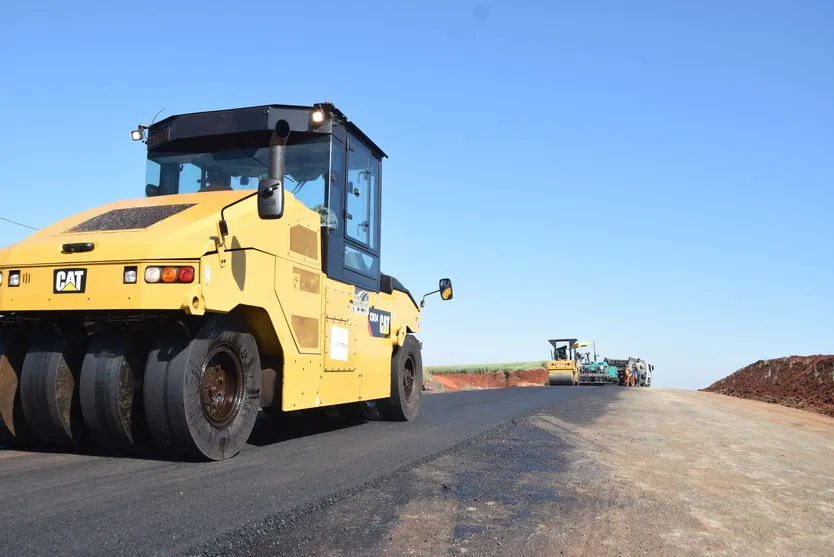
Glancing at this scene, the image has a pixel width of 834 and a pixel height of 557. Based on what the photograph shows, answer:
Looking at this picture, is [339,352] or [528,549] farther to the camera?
[339,352]

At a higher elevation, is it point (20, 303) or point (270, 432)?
point (20, 303)

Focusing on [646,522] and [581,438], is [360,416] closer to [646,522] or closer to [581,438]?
[581,438]

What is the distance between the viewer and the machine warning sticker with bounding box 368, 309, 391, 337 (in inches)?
312

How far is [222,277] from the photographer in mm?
4938

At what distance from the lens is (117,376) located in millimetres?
4770

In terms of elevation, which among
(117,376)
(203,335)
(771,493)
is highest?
(203,335)

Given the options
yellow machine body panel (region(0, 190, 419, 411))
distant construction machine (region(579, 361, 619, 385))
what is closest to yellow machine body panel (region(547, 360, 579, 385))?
distant construction machine (region(579, 361, 619, 385))

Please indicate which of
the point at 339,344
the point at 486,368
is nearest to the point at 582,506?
the point at 339,344

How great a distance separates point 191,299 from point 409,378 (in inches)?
208

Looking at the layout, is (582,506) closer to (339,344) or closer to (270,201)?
(270,201)

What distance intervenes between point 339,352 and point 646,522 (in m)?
3.87

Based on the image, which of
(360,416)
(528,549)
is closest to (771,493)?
(528,549)

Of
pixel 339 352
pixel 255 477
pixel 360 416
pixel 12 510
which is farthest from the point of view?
pixel 360 416

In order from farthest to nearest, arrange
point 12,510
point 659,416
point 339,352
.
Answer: point 659,416 → point 339,352 → point 12,510
